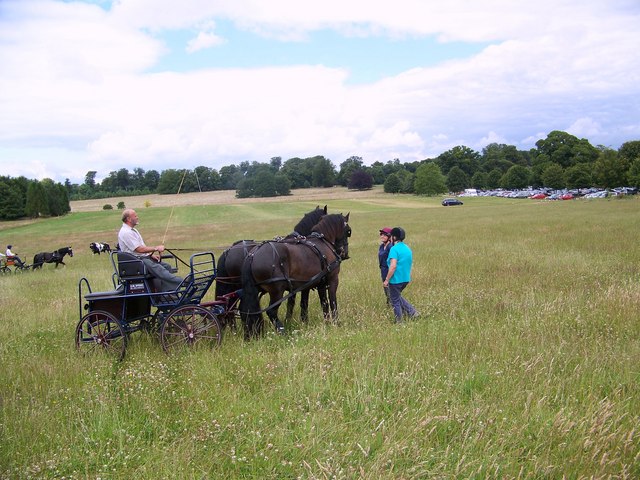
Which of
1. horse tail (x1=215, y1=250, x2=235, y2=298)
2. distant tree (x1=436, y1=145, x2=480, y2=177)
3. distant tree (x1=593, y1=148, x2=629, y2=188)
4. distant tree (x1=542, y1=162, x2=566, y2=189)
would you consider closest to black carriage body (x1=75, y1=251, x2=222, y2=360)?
horse tail (x1=215, y1=250, x2=235, y2=298)

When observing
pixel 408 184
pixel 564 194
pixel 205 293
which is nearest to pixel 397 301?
pixel 205 293

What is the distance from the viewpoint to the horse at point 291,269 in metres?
7.54

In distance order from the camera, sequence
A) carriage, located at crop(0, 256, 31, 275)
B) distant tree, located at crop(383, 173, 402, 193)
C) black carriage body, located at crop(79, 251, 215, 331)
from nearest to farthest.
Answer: black carriage body, located at crop(79, 251, 215, 331)
carriage, located at crop(0, 256, 31, 275)
distant tree, located at crop(383, 173, 402, 193)

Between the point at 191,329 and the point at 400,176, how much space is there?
11476 cm

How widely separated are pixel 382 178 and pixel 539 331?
133110 millimetres

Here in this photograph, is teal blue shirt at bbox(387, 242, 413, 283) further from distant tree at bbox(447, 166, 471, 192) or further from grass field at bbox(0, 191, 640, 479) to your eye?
distant tree at bbox(447, 166, 471, 192)

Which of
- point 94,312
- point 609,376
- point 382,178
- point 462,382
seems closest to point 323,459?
point 462,382

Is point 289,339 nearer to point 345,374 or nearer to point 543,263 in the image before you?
point 345,374

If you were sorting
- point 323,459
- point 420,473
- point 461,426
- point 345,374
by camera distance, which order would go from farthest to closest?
point 345,374
point 461,426
point 323,459
point 420,473

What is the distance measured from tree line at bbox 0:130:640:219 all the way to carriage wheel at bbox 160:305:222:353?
65.6 m

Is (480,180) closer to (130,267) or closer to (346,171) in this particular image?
(346,171)

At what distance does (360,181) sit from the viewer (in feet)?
381

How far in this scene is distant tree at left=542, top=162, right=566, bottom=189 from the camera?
9881 cm

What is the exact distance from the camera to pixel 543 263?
13164 mm
